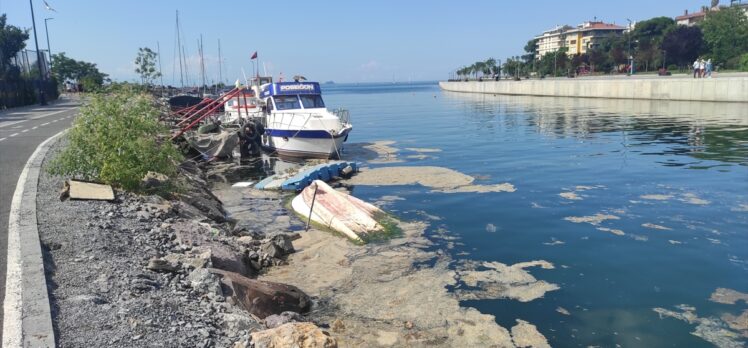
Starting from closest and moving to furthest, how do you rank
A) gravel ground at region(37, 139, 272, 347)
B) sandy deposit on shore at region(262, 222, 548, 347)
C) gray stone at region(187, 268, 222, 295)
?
1. gravel ground at region(37, 139, 272, 347)
2. gray stone at region(187, 268, 222, 295)
3. sandy deposit on shore at region(262, 222, 548, 347)

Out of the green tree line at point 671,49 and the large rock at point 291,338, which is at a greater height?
the green tree line at point 671,49

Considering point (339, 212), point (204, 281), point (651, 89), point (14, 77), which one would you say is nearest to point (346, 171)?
point (339, 212)

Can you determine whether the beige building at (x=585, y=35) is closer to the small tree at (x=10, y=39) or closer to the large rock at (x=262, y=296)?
the small tree at (x=10, y=39)

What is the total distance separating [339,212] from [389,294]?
15.5 feet

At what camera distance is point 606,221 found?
12.8 metres

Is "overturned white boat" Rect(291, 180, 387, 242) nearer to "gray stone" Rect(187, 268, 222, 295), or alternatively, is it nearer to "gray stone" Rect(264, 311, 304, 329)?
"gray stone" Rect(264, 311, 304, 329)

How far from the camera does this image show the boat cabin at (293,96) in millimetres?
26953

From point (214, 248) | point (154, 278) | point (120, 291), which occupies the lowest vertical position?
point (214, 248)

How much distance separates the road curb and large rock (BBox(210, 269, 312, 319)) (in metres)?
2.18

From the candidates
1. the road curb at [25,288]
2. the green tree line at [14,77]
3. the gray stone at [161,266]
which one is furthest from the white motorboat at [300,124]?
the green tree line at [14,77]

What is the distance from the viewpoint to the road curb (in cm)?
474

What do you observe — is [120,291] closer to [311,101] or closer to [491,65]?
[311,101]

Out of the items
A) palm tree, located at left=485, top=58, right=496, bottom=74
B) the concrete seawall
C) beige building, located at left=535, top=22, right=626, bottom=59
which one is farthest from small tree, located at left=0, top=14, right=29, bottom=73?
beige building, located at left=535, top=22, right=626, bottom=59

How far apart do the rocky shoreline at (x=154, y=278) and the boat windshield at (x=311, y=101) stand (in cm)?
1609
